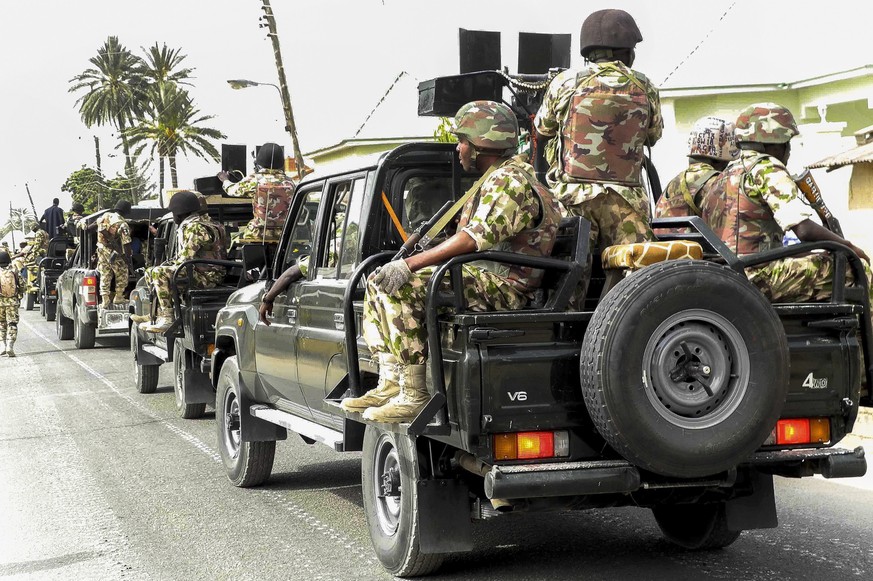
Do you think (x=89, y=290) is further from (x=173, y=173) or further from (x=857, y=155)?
(x=173, y=173)

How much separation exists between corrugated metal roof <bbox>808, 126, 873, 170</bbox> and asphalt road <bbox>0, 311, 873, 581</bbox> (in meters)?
9.67

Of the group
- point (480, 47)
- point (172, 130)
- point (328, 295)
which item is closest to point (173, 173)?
point (172, 130)

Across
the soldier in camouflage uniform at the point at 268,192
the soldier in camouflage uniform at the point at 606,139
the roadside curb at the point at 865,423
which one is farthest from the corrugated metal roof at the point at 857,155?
the soldier in camouflage uniform at the point at 606,139

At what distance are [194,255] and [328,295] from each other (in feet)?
22.2

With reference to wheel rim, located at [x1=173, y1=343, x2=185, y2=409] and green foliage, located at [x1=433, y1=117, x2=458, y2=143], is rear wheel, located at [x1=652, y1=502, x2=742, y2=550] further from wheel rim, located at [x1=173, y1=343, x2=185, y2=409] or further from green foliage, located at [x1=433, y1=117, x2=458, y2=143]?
wheel rim, located at [x1=173, y1=343, x2=185, y2=409]

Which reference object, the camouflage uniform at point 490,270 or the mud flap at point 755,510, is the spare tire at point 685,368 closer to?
the camouflage uniform at point 490,270

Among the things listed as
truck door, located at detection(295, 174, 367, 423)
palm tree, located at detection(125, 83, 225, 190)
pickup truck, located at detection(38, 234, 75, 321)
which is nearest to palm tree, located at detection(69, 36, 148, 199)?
palm tree, located at detection(125, 83, 225, 190)

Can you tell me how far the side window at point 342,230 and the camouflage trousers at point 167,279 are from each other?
19.8 feet

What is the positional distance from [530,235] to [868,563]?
2424mm

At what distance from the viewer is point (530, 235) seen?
5453 mm

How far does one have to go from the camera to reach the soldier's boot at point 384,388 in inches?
213

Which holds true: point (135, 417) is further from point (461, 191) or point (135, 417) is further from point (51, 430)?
point (461, 191)

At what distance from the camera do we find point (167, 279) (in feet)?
42.8

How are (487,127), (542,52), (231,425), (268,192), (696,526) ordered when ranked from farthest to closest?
(268,192) < (542,52) < (231,425) < (696,526) < (487,127)
